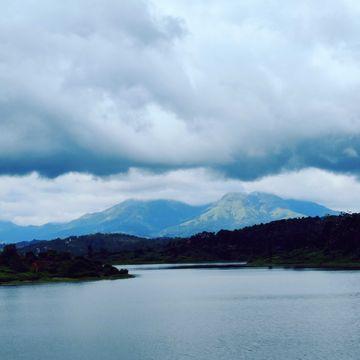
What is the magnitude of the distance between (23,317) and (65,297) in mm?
45974

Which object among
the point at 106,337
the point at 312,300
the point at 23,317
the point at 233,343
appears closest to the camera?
the point at 233,343

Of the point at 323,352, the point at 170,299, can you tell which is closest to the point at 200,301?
the point at 170,299

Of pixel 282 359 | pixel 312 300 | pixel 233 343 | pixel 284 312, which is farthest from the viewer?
pixel 312 300

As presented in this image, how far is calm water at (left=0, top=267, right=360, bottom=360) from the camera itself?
95562 millimetres

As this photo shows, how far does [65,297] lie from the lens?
191250 mm

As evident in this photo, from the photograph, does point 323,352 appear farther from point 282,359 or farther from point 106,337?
point 106,337

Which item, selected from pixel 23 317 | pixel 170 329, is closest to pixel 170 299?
pixel 23 317

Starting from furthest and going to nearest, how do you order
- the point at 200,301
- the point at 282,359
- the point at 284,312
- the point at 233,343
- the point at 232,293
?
the point at 232,293 < the point at 200,301 < the point at 284,312 < the point at 233,343 < the point at 282,359

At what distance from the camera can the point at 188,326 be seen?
122000 mm

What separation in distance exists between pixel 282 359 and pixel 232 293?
103 metres

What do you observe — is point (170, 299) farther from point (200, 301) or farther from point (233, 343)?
point (233, 343)

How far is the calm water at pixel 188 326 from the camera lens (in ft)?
314

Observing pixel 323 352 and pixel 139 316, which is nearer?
pixel 323 352

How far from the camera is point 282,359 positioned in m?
86.9
